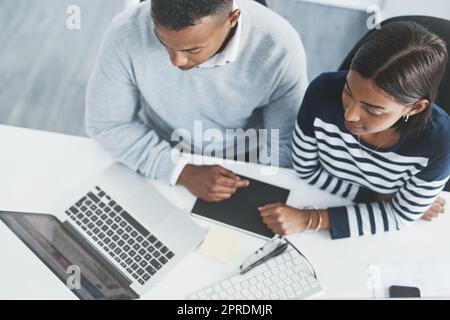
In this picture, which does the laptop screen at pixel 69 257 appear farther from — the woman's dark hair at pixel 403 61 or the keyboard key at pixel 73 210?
the woman's dark hair at pixel 403 61

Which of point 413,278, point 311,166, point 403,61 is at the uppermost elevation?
point 403,61

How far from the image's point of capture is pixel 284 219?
1204mm

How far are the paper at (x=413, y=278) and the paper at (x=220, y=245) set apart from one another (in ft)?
1.04

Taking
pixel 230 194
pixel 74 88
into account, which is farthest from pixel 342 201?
pixel 74 88

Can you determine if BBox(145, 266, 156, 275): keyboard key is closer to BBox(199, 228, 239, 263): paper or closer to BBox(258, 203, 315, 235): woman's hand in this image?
BBox(199, 228, 239, 263): paper

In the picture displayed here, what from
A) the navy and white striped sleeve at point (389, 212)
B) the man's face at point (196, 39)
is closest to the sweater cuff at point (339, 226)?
the navy and white striped sleeve at point (389, 212)

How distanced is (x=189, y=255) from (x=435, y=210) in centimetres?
60

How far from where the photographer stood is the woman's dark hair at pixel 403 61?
0.97 m

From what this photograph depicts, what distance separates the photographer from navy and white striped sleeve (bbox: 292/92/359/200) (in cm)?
124

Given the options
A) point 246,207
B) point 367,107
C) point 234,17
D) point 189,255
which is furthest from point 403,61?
point 189,255

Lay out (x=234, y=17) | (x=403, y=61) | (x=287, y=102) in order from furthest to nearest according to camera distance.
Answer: (x=287, y=102)
(x=234, y=17)
(x=403, y=61)

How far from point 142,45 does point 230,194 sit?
41 centimetres

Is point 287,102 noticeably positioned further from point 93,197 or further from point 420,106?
point 93,197
